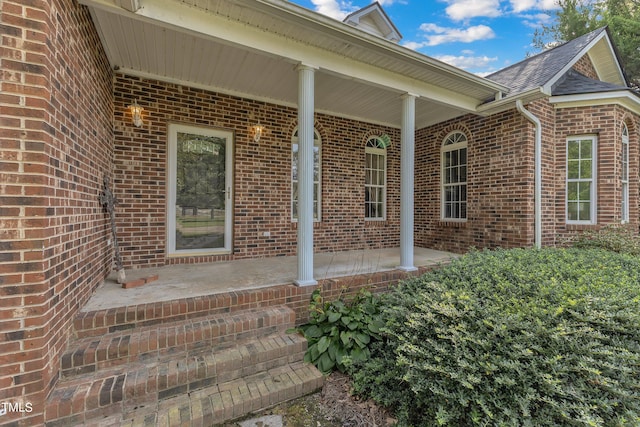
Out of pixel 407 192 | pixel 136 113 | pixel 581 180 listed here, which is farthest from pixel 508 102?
pixel 136 113

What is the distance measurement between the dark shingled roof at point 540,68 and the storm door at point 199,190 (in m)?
5.29

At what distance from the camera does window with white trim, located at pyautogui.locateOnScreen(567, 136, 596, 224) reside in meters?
5.38

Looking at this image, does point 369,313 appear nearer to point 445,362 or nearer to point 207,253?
point 445,362

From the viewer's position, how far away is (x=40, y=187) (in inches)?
68.4

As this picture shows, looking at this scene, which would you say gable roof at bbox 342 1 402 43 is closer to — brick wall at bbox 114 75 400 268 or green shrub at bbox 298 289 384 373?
brick wall at bbox 114 75 400 268

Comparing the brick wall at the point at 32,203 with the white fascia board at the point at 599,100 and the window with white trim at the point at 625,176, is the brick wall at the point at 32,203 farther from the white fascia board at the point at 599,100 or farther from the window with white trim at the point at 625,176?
the window with white trim at the point at 625,176

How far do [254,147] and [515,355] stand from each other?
4581mm

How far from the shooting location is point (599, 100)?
5230 mm

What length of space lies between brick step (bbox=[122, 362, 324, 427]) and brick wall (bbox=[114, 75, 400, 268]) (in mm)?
2667

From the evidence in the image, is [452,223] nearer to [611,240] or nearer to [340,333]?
[611,240]

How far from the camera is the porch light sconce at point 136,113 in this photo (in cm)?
393

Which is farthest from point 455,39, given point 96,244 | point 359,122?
point 96,244

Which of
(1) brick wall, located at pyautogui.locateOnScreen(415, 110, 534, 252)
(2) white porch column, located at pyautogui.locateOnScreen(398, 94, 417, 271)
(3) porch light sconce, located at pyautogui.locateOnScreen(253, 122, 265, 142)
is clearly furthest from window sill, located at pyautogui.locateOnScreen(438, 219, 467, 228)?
(3) porch light sconce, located at pyautogui.locateOnScreen(253, 122, 265, 142)

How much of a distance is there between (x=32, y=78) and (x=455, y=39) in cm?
1305
